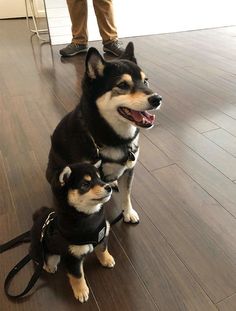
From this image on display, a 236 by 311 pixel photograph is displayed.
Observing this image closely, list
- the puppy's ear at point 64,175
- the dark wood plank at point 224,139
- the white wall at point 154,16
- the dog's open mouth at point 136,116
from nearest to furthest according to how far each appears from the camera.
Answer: the puppy's ear at point 64,175, the dog's open mouth at point 136,116, the dark wood plank at point 224,139, the white wall at point 154,16

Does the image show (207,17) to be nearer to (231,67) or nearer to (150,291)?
(231,67)

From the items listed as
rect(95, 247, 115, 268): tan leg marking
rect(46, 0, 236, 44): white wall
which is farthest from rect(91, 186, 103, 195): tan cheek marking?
rect(46, 0, 236, 44): white wall

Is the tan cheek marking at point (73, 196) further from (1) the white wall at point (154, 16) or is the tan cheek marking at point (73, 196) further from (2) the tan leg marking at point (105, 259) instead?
(1) the white wall at point (154, 16)

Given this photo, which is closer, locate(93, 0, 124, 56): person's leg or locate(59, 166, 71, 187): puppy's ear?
locate(59, 166, 71, 187): puppy's ear

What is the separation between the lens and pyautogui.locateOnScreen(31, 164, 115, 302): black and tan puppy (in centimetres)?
99

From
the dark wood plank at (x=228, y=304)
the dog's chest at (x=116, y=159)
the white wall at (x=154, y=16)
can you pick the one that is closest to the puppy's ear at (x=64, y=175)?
the dog's chest at (x=116, y=159)

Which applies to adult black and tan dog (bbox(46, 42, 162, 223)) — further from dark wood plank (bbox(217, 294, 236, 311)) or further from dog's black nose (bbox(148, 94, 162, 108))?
dark wood plank (bbox(217, 294, 236, 311))

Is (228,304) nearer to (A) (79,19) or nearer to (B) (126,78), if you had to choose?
(B) (126,78)

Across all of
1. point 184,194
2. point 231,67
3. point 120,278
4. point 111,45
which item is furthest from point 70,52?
point 120,278

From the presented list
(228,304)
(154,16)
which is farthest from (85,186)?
(154,16)

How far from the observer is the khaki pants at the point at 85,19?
343cm

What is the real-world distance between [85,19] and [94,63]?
2715mm

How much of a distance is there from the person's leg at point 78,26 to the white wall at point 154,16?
0.46 m

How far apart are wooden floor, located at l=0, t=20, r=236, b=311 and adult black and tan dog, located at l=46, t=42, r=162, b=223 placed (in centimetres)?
35
